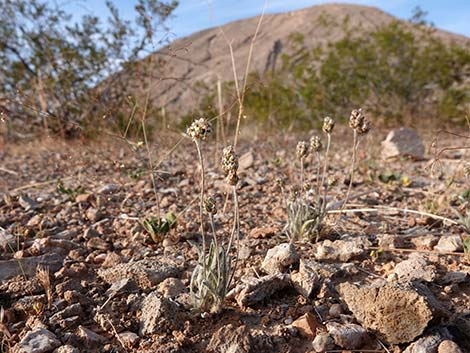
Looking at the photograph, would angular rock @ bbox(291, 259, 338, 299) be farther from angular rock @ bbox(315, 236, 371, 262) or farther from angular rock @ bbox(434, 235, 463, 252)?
angular rock @ bbox(434, 235, 463, 252)

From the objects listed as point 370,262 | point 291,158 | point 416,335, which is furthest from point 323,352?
point 291,158

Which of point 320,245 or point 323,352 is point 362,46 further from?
point 323,352

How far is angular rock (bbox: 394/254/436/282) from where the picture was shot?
189 cm

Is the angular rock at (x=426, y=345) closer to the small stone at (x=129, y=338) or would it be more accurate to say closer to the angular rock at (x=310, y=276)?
the angular rock at (x=310, y=276)

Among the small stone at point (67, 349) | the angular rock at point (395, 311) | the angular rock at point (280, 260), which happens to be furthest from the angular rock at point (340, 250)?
the small stone at point (67, 349)

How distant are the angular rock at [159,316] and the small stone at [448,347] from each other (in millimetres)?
868

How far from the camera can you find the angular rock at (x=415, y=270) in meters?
1.89

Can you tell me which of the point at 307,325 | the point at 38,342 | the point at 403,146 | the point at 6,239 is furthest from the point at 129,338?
the point at 403,146

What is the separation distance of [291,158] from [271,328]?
135 inches

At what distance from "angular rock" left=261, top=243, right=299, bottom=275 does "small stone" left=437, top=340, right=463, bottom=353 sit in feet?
2.28

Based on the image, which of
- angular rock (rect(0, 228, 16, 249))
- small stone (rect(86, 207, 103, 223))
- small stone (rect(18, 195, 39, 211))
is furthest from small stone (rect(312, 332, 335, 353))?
small stone (rect(18, 195, 39, 211))

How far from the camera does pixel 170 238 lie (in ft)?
7.88

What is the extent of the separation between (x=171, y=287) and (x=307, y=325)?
22.8 inches

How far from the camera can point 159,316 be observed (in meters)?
1.61
